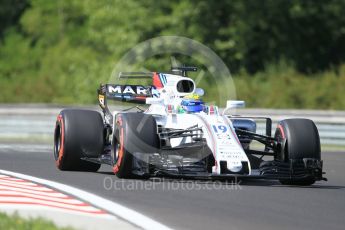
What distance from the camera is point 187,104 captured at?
14680 mm

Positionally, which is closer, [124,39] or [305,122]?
[305,122]

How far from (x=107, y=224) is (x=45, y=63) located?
2019 inches

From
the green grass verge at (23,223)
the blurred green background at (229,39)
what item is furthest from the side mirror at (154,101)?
the blurred green background at (229,39)

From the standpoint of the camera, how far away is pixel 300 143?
14.0 metres

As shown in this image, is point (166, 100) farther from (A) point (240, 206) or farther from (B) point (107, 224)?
(B) point (107, 224)

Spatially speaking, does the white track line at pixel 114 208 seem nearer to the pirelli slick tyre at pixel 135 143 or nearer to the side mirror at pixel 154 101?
the pirelli slick tyre at pixel 135 143

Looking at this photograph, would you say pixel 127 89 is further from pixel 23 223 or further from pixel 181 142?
pixel 23 223

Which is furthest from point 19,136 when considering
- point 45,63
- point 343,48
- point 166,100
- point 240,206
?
point 45,63

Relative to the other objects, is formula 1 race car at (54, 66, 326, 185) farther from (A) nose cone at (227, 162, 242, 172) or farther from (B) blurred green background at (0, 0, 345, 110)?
(B) blurred green background at (0, 0, 345, 110)

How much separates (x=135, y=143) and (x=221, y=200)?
2.25 meters

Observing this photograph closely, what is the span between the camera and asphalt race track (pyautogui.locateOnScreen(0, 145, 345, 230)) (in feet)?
32.6

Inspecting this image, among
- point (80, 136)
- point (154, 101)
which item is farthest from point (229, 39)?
point (154, 101)

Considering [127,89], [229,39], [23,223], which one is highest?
[229,39]

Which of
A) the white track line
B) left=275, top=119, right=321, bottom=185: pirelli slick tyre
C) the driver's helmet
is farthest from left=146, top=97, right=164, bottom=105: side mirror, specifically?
the white track line
